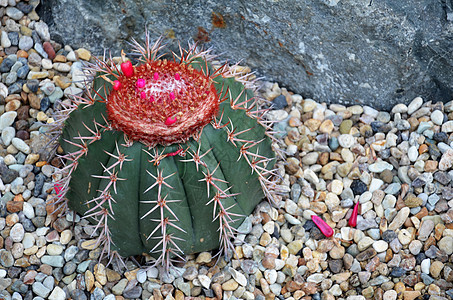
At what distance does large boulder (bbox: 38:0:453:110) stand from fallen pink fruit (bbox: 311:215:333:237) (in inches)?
29.4

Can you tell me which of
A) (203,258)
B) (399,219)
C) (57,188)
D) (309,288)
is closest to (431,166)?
(399,219)

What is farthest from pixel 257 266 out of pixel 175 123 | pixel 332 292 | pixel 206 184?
pixel 175 123

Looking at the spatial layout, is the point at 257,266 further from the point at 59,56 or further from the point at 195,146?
the point at 59,56

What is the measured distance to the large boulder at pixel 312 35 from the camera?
2719 millimetres

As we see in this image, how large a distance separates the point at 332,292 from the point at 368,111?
1.04 metres

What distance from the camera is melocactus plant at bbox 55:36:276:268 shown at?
2.14m

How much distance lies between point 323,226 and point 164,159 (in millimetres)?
880

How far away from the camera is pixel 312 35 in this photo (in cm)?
287

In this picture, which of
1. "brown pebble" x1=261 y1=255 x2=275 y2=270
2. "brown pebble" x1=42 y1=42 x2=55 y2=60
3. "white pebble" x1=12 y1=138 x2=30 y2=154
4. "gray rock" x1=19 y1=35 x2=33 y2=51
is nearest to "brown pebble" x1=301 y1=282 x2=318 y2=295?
"brown pebble" x1=261 y1=255 x2=275 y2=270

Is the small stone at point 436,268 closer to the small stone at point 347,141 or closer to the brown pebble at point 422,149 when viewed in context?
the brown pebble at point 422,149

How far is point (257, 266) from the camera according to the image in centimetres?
251

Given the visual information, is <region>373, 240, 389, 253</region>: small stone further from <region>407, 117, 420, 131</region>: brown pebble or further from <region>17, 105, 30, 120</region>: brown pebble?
<region>17, 105, 30, 120</region>: brown pebble

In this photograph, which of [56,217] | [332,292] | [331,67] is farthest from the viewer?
[331,67]

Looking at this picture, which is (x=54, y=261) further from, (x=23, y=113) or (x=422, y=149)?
(x=422, y=149)
